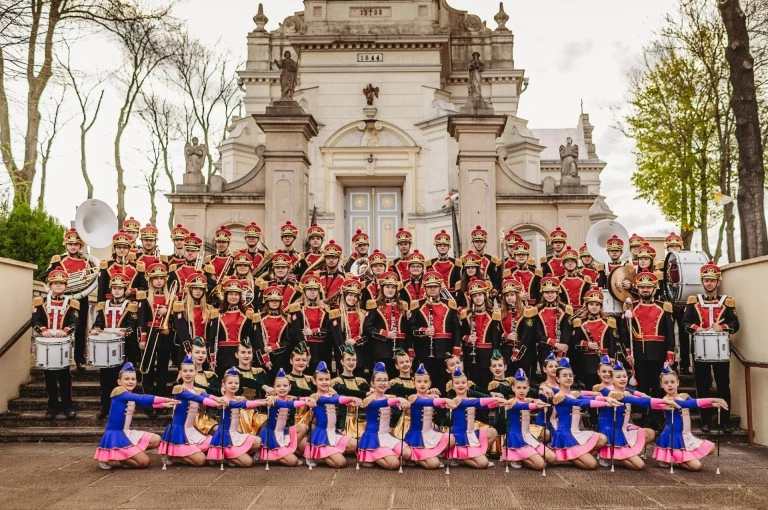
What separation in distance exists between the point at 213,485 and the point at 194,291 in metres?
3.07

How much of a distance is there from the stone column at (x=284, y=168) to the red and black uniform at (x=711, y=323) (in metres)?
8.25

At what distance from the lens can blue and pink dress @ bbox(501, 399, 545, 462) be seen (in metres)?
7.69

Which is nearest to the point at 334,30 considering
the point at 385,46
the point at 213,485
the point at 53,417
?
the point at 385,46

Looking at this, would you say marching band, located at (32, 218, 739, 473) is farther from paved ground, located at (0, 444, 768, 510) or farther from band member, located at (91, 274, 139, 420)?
paved ground, located at (0, 444, 768, 510)

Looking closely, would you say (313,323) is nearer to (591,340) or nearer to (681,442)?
(591,340)

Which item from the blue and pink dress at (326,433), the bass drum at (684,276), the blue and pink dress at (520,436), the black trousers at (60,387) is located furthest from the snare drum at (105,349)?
the bass drum at (684,276)

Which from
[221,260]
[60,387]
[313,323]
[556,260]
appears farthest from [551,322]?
[60,387]

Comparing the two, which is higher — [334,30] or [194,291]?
[334,30]

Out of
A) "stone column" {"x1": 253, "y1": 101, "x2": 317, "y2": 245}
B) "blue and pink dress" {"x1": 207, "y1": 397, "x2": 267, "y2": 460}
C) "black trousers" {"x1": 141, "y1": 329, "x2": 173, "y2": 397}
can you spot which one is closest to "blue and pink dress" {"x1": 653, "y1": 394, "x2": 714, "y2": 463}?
"blue and pink dress" {"x1": 207, "y1": 397, "x2": 267, "y2": 460}

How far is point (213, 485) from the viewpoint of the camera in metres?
7.01

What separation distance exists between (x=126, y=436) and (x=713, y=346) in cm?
741

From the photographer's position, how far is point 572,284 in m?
10.6

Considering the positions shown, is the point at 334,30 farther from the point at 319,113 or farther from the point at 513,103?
the point at 513,103

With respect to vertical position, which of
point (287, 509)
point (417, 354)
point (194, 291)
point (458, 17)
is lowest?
point (287, 509)
